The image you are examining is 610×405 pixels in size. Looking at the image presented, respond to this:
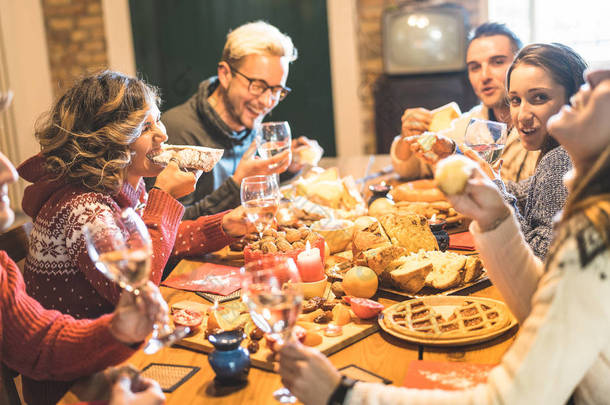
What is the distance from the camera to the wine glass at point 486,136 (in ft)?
6.17

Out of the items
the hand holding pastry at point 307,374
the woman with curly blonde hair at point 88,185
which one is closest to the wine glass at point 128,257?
the hand holding pastry at point 307,374

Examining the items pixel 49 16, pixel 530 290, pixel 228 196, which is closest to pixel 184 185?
pixel 228 196

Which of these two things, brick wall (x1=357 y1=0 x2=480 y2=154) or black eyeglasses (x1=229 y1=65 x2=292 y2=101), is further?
brick wall (x1=357 y1=0 x2=480 y2=154)

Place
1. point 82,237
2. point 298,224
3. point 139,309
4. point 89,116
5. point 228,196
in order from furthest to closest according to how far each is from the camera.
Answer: point 228,196 → point 298,224 → point 89,116 → point 82,237 → point 139,309

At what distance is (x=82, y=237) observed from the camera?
1.54 metres

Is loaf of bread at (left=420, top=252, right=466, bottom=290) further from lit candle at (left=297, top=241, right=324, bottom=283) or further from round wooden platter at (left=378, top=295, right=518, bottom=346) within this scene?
lit candle at (left=297, top=241, right=324, bottom=283)

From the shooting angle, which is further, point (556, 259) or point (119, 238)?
point (119, 238)

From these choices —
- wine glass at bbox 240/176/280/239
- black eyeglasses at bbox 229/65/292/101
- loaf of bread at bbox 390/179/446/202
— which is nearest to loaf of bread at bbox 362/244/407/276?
wine glass at bbox 240/176/280/239

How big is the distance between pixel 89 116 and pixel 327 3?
4.14 meters

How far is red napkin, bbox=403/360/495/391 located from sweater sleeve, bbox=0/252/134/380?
0.55m

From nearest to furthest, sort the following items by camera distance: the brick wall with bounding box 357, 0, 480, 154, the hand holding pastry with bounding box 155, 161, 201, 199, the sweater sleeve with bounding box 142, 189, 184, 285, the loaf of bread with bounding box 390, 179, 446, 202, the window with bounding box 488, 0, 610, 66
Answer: the sweater sleeve with bounding box 142, 189, 184, 285, the hand holding pastry with bounding box 155, 161, 201, 199, the loaf of bread with bounding box 390, 179, 446, 202, the window with bounding box 488, 0, 610, 66, the brick wall with bounding box 357, 0, 480, 154

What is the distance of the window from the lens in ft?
17.2

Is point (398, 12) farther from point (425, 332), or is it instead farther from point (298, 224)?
point (425, 332)

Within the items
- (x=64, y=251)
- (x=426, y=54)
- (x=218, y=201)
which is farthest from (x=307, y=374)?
(x=426, y=54)
